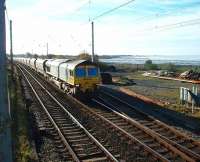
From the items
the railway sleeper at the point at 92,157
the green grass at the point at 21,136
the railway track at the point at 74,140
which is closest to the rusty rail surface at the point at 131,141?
the railway sleeper at the point at 92,157

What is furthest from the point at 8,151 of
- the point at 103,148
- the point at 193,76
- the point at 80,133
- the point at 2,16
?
the point at 193,76

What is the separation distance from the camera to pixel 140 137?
14.0 metres

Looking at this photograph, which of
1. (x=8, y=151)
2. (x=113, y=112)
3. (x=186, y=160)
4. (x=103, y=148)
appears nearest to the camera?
(x=8, y=151)

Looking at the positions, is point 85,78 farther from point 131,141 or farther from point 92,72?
point 131,141

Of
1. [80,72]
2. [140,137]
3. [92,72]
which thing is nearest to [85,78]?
[80,72]

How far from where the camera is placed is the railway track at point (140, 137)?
1134 centimetres

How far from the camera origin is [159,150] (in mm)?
12094

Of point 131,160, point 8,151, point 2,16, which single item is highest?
point 2,16

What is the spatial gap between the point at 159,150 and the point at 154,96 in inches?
556

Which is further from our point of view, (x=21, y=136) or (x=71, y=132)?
(x=71, y=132)

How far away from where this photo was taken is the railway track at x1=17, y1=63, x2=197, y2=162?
11.3m

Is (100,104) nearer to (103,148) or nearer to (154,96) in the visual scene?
Answer: (154,96)

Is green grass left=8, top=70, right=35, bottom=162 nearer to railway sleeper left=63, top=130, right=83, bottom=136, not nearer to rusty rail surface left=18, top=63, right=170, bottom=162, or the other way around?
railway sleeper left=63, top=130, right=83, bottom=136

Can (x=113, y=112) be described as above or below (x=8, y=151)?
below
